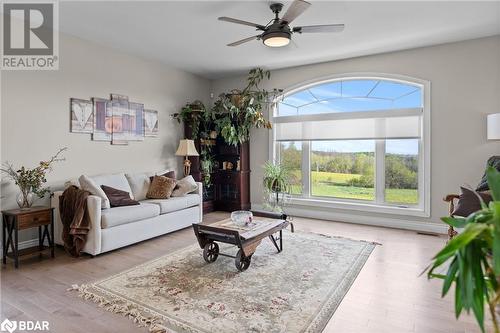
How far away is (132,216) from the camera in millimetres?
3906

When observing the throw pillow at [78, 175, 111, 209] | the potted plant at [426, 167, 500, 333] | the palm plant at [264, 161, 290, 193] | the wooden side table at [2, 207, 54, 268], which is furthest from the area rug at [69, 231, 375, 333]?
the palm plant at [264, 161, 290, 193]

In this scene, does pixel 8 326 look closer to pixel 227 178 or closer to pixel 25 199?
pixel 25 199

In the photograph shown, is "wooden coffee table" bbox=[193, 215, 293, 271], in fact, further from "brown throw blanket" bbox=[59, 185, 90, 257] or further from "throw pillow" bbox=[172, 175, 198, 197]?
"throw pillow" bbox=[172, 175, 198, 197]

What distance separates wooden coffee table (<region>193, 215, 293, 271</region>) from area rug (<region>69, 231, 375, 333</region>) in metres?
0.12

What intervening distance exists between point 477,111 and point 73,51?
5959mm

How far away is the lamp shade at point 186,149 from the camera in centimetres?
552

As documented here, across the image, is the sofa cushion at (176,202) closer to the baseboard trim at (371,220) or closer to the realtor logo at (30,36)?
the baseboard trim at (371,220)

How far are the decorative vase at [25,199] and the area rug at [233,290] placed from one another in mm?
1488

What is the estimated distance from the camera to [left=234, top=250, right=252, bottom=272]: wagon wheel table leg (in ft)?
10.1

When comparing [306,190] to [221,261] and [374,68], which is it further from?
[221,261]

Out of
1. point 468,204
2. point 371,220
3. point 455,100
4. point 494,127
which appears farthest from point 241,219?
point 455,100

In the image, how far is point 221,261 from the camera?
11.2ft

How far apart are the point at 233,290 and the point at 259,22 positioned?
3.22 m

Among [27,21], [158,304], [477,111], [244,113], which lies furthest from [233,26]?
[477,111]
